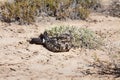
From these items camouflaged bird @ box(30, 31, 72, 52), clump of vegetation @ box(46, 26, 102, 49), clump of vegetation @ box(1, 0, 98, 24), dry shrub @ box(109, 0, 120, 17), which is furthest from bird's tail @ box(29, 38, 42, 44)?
dry shrub @ box(109, 0, 120, 17)

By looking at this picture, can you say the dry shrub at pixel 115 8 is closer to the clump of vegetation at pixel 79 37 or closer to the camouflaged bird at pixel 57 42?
the clump of vegetation at pixel 79 37

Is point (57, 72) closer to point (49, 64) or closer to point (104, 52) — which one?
point (49, 64)

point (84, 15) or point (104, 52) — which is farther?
point (84, 15)

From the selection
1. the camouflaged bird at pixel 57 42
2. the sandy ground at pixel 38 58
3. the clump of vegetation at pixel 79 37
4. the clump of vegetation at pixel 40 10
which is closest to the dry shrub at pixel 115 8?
the clump of vegetation at pixel 40 10

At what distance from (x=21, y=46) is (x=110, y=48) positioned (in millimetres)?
1649

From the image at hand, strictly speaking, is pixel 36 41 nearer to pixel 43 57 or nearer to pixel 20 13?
pixel 43 57

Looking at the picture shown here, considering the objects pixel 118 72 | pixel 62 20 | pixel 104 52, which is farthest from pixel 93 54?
pixel 62 20

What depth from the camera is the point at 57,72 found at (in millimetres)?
5719

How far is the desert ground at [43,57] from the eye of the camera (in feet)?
18.4

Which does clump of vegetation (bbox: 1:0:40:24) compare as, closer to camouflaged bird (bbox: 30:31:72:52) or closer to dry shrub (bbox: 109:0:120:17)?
camouflaged bird (bbox: 30:31:72:52)

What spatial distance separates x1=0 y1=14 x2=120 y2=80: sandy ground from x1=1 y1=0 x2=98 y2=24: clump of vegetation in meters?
0.26

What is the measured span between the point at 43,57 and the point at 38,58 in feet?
0.32

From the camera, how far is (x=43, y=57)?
6246 millimetres

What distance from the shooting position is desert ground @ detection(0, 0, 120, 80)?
221 inches
